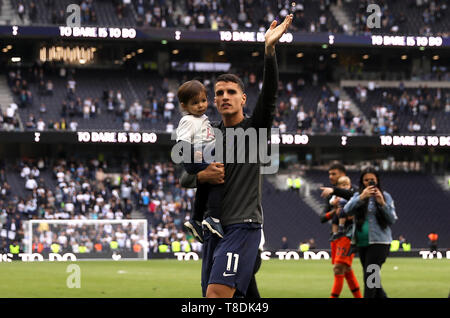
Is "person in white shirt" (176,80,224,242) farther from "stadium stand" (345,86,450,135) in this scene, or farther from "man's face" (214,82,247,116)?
"stadium stand" (345,86,450,135)

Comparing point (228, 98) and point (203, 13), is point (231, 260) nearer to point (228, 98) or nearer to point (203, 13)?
point (228, 98)

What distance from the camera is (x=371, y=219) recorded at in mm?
13086

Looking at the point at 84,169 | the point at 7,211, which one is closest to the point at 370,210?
the point at 7,211

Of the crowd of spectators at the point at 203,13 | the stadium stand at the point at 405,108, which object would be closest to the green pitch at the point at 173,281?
the stadium stand at the point at 405,108

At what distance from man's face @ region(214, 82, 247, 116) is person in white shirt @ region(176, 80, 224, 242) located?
0.49 ft

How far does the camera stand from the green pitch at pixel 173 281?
19312mm

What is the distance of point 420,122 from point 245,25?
10.2 meters

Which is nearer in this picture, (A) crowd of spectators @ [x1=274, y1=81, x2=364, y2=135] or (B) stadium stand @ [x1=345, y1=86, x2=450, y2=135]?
(A) crowd of spectators @ [x1=274, y1=81, x2=364, y2=135]

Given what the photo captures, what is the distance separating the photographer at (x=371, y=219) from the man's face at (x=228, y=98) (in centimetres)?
582

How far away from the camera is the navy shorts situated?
23.4 ft

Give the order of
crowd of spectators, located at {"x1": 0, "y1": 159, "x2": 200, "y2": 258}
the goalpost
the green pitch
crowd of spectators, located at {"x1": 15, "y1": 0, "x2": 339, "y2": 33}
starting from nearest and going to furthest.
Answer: the green pitch < the goalpost < crowd of spectators, located at {"x1": 0, "y1": 159, "x2": 200, "y2": 258} < crowd of spectators, located at {"x1": 15, "y1": 0, "x2": 339, "y2": 33}

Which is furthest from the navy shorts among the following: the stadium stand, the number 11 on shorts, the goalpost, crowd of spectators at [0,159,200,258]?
→ the stadium stand

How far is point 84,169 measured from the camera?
147 feet

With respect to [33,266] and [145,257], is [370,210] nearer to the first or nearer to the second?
[33,266]
